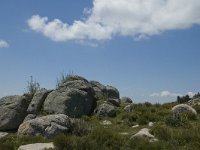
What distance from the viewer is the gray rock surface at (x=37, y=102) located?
104 feet

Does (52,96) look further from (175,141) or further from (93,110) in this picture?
(175,141)

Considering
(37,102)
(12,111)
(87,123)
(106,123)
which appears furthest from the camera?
(37,102)

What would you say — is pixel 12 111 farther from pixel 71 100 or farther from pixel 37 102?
pixel 71 100

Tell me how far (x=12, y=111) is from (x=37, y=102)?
239 cm

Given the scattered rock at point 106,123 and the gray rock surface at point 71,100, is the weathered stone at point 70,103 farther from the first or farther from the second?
the scattered rock at point 106,123

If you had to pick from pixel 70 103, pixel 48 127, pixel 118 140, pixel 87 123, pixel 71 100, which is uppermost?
pixel 71 100

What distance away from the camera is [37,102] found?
1275 inches

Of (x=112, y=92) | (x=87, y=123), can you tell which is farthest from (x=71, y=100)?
(x=112, y=92)

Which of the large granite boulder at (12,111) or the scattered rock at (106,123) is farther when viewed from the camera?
the large granite boulder at (12,111)

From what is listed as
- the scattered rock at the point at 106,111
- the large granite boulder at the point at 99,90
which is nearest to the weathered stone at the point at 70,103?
the scattered rock at the point at 106,111

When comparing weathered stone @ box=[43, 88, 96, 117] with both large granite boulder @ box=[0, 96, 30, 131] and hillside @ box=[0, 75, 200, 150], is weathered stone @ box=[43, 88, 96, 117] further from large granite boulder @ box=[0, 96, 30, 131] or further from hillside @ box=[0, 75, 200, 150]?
large granite boulder @ box=[0, 96, 30, 131]

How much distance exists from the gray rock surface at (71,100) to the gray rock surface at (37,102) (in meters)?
0.59

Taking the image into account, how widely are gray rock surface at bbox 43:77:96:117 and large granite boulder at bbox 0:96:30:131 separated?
1619 millimetres

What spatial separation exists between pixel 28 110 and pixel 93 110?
4776 mm
